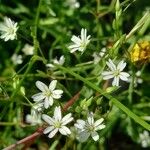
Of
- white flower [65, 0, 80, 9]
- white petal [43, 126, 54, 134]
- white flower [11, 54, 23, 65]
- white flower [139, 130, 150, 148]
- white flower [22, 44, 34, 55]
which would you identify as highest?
white flower [65, 0, 80, 9]

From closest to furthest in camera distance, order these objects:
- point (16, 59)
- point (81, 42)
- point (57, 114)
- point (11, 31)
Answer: point (57, 114) < point (81, 42) < point (11, 31) < point (16, 59)

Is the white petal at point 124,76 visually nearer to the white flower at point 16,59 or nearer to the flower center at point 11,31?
the flower center at point 11,31

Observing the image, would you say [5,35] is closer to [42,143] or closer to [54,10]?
[54,10]

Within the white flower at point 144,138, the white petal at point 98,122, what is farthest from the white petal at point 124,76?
the white flower at point 144,138

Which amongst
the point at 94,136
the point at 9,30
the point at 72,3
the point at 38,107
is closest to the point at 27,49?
the point at 72,3

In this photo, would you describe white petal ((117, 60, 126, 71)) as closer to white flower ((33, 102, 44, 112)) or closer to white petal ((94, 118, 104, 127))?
white petal ((94, 118, 104, 127))

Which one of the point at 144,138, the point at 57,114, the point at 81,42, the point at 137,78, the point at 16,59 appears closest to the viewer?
the point at 57,114

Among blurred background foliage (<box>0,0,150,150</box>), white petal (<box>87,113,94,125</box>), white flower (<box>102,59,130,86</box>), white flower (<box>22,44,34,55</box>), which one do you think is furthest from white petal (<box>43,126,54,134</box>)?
white flower (<box>22,44,34,55</box>)

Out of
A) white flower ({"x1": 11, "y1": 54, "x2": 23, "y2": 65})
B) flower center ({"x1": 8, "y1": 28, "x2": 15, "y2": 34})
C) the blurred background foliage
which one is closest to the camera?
flower center ({"x1": 8, "y1": 28, "x2": 15, "y2": 34})

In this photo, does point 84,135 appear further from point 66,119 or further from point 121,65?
point 121,65

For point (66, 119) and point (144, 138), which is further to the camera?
point (144, 138)

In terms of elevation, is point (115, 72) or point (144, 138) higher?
point (115, 72)

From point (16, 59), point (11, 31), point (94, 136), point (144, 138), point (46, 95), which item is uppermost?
point (11, 31)

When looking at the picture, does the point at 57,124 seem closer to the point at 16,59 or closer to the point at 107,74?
the point at 107,74
